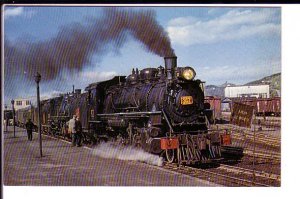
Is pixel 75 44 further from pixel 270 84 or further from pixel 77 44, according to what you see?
pixel 270 84

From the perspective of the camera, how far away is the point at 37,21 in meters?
4.62

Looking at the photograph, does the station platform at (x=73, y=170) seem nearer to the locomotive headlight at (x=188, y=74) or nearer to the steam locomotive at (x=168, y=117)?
the steam locomotive at (x=168, y=117)

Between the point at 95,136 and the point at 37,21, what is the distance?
7.48 feet

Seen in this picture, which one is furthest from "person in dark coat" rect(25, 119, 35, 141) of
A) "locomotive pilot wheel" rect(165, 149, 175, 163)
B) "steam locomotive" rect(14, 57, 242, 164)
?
"locomotive pilot wheel" rect(165, 149, 175, 163)

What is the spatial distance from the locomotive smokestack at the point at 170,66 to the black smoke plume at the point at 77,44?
0.16 meters

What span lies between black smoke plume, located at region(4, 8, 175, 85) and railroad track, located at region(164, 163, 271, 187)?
1302 mm

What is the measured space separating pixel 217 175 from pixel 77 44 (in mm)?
2039

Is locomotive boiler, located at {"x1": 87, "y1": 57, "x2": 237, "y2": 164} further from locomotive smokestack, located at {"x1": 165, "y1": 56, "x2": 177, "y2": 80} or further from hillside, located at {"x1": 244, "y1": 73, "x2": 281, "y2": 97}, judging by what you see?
hillside, located at {"x1": 244, "y1": 73, "x2": 281, "y2": 97}

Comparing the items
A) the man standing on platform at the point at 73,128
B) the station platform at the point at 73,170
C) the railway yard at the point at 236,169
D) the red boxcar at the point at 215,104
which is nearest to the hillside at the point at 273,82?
the railway yard at the point at 236,169

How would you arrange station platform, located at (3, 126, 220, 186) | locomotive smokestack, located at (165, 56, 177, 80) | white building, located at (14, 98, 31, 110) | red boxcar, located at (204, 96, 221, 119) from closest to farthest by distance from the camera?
station platform, located at (3, 126, 220, 186) < white building, located at (14, 98, 31, 110) < locomotive smokestack, located at (165, 56, 177, 80) < red boxcar, located at (204, 96, 221, 119)

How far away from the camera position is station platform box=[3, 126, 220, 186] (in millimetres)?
4578

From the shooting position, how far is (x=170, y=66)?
519cm
